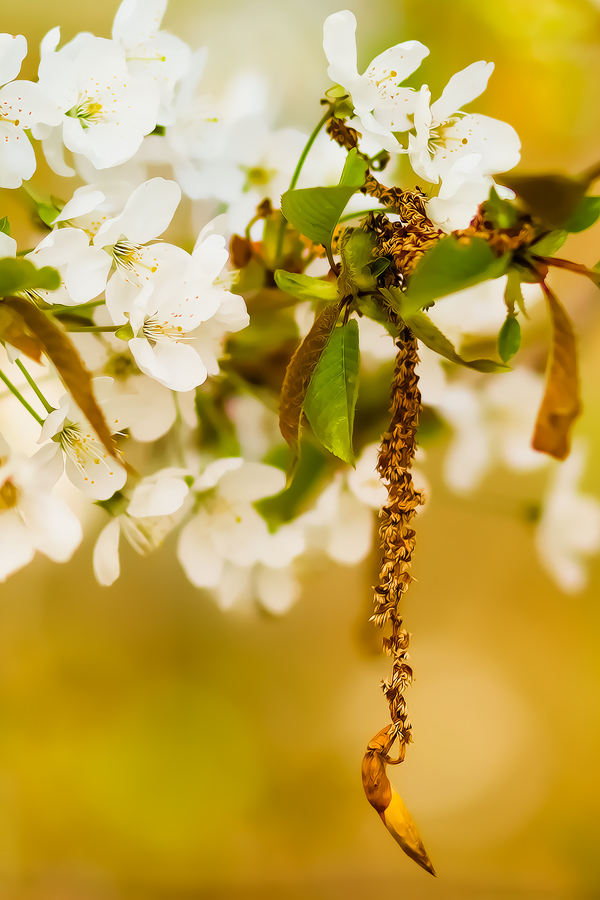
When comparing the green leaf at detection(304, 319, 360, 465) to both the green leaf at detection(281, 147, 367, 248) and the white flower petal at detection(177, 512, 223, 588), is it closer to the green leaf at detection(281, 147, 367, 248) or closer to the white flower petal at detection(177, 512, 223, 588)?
the green leaf at detection(281, 147, 367, 248)

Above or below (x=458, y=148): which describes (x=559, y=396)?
below

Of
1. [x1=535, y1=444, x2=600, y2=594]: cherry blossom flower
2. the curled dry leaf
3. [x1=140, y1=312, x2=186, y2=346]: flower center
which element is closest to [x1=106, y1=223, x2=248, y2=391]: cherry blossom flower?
[x1=140, y1=312, x2=186, y2=346]: flower center

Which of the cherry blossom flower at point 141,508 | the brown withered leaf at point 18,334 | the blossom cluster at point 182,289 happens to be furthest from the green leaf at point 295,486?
the brown withered leaf at point 18,334

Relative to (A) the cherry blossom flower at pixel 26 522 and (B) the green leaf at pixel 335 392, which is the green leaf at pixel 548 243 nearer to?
(B) the green leaf at pixel 335 392

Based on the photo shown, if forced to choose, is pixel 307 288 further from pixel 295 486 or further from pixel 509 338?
pixel 295 486

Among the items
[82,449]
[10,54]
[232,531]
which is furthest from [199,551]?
[10,54]

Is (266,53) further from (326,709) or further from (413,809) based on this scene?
(413,809)

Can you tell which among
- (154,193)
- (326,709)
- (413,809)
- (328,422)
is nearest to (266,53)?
(154,193)
